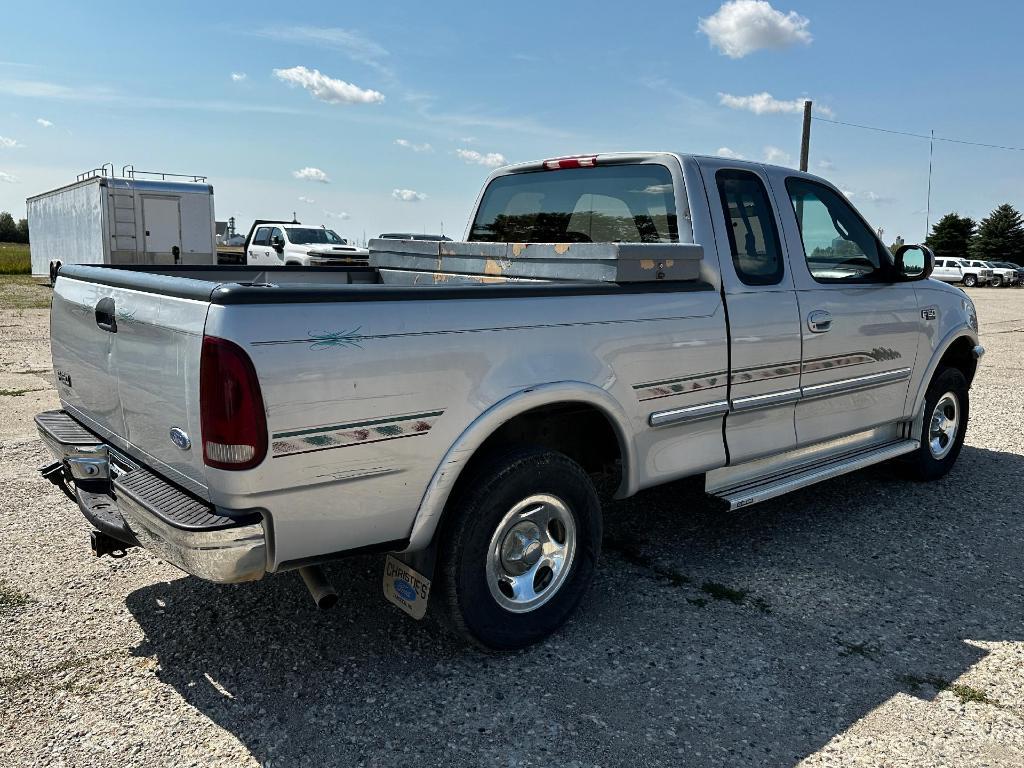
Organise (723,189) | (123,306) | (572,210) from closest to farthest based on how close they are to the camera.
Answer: (123,306)
(723,189)
(572,210)

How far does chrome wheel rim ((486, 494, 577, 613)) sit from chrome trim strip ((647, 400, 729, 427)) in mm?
593

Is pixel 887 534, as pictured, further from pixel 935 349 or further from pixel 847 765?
pixel 847 765

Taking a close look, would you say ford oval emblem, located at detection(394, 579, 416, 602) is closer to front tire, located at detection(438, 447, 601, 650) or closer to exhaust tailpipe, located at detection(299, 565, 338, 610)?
front tire, located at detection(438, 447, 601, 650)

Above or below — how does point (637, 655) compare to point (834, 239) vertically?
below

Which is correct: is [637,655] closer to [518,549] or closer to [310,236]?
[518,549]

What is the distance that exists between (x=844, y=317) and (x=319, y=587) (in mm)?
3133

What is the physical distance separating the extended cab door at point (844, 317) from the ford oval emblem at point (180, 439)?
302cm

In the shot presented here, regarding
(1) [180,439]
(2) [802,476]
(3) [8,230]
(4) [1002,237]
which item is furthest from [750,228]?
(3) [8,230]

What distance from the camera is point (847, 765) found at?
2.71 meters

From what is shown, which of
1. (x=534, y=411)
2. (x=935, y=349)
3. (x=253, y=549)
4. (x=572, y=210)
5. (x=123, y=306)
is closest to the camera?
(x=253, y=549)

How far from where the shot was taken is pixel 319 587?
3.00m

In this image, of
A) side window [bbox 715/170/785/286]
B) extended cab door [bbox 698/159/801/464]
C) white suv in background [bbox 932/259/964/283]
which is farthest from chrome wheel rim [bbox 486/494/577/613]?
white suv in background [bbox 932/259/964/283]

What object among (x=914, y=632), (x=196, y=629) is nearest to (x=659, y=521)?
(x=914, y=632)

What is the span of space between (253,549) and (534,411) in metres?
1.21
